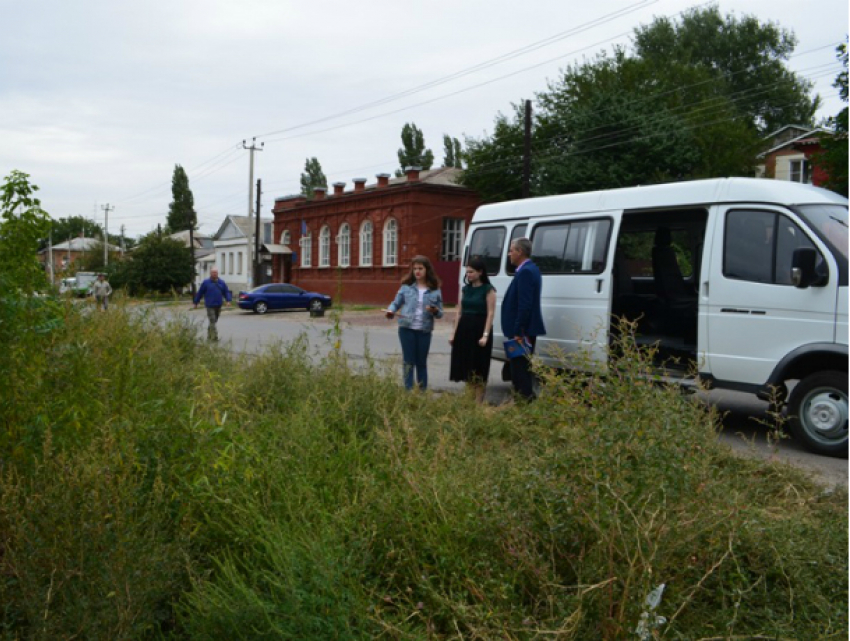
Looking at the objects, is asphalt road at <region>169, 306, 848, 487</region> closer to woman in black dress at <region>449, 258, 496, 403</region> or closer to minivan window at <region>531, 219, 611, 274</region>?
woman in black dress at <region>449, 258, 496, 403</region>

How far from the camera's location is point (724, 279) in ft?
26.9

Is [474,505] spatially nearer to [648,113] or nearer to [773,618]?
[773,618]

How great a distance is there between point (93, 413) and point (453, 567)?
200 cm

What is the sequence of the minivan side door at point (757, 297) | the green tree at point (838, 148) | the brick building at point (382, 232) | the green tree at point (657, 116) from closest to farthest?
the minivan side door at point (757, 297) < the green tree at point (838, 148) < the green tree at point (657, 116) < the brick building at point (382, 232)

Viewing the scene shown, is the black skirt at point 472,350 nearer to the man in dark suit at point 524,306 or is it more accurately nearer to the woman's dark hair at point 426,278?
the man in dark suit at point 524,306

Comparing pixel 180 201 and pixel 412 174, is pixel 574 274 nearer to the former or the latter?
pixel 412 174

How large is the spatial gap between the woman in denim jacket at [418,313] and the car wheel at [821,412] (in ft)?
12.7

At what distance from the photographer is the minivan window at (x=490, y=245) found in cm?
1135

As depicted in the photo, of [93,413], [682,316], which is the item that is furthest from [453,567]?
[682,316]

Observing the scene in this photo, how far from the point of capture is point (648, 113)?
39.2 m

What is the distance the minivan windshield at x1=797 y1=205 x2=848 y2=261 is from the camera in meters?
7.45

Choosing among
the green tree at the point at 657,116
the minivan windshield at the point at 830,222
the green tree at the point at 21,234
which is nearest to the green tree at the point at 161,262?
A: the green tree at the point at 657,116

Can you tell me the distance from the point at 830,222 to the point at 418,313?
4.33 meters

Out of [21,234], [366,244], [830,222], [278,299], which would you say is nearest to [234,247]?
[366,244]
